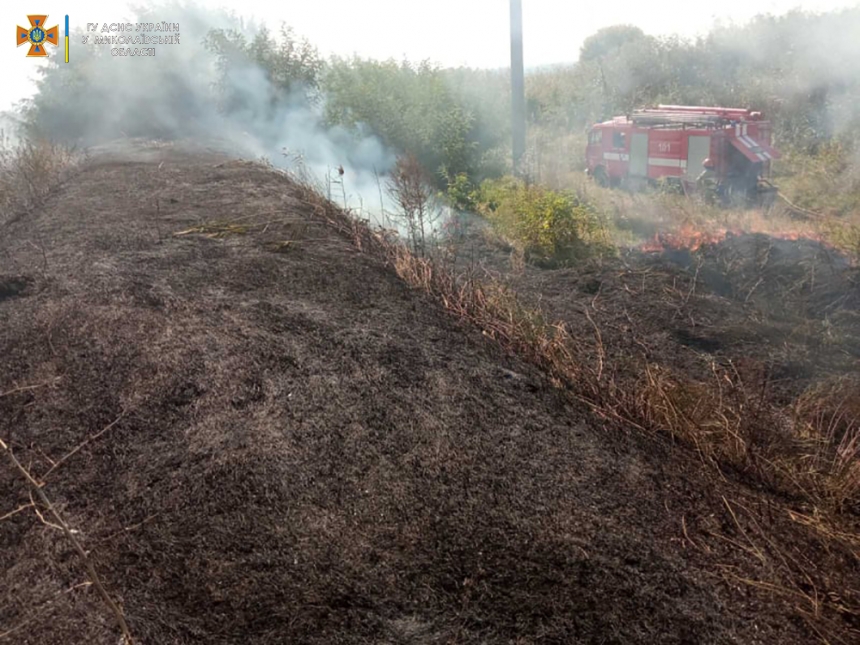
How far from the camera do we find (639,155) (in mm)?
14367

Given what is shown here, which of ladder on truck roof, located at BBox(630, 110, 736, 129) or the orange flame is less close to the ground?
ladder on truck roof, located at BBox(630, 110, 736, 129)

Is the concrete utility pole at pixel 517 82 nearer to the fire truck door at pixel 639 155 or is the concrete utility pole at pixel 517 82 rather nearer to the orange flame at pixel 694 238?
the fire truck door at pixel 639 155

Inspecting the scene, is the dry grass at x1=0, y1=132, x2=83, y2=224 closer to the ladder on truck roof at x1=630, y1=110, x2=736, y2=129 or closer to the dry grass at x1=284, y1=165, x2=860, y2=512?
the dry grass at x1=284, y1=165, x2=860, y2=512

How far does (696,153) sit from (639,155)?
152 centimetres

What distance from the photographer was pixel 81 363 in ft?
14.4

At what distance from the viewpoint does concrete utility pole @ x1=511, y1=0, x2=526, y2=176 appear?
13664 millimetres

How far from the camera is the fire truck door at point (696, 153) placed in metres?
12.8

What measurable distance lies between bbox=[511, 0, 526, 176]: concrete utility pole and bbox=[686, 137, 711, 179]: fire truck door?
341 centimetres

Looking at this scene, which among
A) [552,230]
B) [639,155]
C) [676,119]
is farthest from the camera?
[639,155]

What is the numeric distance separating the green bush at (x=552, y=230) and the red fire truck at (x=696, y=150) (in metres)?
4.33

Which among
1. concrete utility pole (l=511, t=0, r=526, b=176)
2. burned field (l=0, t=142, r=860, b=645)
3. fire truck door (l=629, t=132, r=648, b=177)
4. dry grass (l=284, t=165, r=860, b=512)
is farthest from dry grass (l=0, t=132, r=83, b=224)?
fire truck door (l=629, t=132, r=648, b=177)

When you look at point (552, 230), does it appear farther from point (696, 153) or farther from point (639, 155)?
point (639, 155)

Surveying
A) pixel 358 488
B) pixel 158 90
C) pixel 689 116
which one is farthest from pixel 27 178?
pixel 689 116

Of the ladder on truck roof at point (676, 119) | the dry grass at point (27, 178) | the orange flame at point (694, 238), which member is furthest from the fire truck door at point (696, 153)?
the dry grass at point (27, 178)
